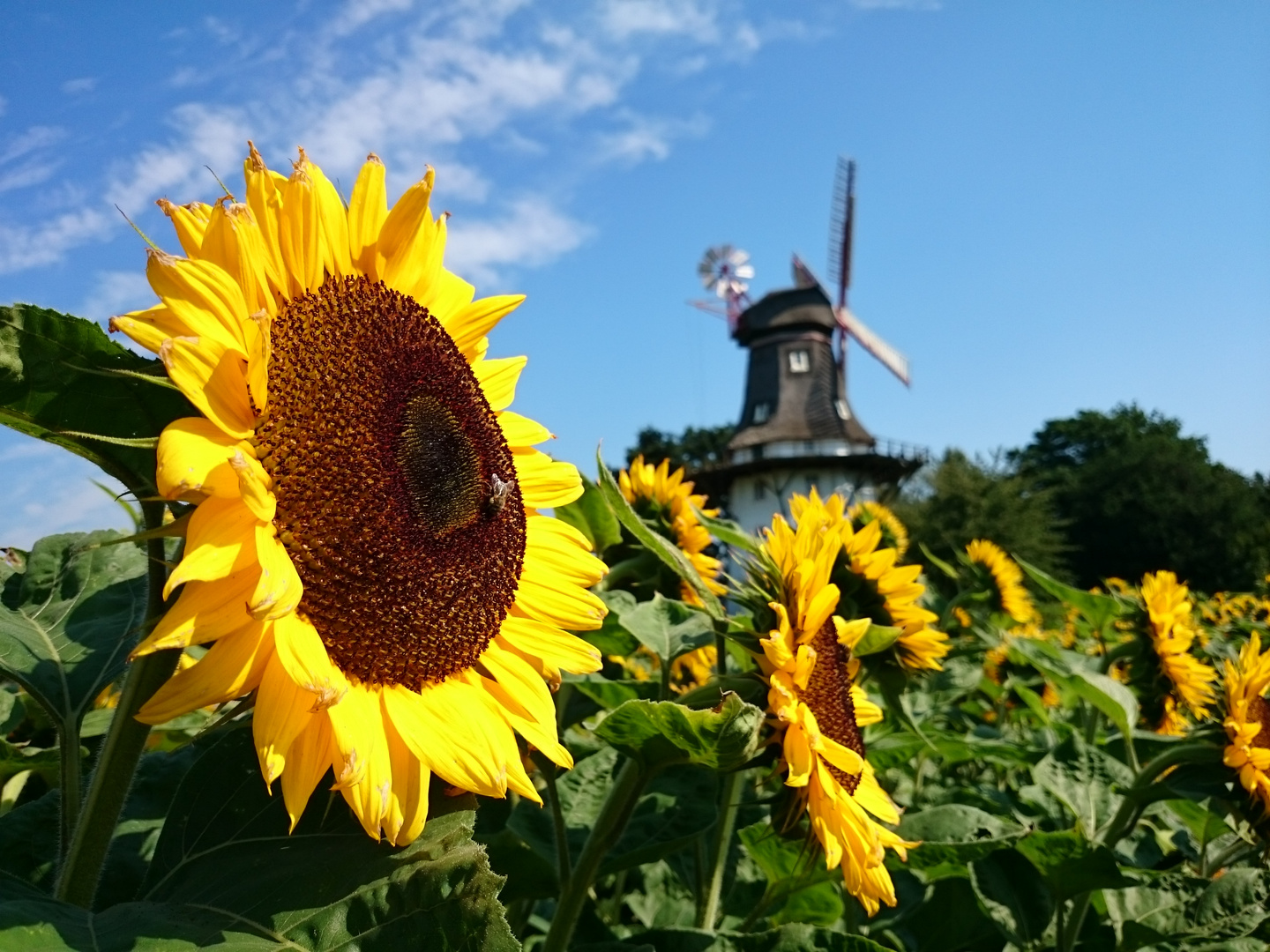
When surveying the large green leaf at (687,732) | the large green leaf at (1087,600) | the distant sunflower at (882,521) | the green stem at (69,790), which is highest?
the distant sunflower at (882,521)

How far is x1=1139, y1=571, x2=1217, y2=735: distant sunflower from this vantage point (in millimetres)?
3664

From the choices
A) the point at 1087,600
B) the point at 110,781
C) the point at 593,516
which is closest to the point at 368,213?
the point at 110,781

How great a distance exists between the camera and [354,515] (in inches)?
44.9

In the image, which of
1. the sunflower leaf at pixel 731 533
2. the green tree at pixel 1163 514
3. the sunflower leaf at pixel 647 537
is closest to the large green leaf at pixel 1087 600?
the sunflower leaf at pixel 731 533

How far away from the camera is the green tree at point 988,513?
35.7m

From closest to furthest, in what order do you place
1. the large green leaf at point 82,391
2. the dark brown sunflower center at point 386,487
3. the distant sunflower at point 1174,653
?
the large green leaf at point 82,391, the dark brown sunflower center at point 386,487, the distant sunflower at point 1174,653

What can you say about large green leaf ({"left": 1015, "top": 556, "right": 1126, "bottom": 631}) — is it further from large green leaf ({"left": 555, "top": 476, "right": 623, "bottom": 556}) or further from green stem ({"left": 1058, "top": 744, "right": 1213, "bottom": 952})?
large green leaf ({"left": 555, "top": 476, "right": 623, "bottom": 556})

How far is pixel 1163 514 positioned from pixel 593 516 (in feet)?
168

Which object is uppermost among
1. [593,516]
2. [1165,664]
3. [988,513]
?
[988,513]

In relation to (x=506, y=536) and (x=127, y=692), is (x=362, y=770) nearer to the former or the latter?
(x=127, y=692)

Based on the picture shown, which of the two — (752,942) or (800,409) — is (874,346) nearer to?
(800,409)

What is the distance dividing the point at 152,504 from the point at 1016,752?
2559 mm

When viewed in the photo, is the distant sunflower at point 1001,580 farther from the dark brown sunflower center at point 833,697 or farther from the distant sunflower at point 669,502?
the dark brown sunflower center at point 833,697

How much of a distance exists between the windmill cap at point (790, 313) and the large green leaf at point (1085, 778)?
38677 mm
